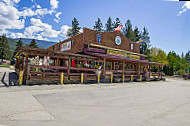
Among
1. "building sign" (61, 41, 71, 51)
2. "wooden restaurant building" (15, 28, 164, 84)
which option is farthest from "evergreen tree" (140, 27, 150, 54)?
"building sign" (61, 41, 71, 51)

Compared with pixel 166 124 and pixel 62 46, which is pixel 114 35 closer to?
pixel 62 46

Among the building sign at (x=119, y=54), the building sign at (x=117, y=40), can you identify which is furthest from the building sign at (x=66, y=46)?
the building sign at (x=117, y=40)

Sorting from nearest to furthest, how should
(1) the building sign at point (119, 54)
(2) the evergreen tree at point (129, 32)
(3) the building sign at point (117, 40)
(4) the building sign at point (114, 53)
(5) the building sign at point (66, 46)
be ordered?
(4) the building sign at point (114, 53), (1) the building sign at point (119, 54), (5) the building sign at point (66, 46), (3) the building sign at point (117, 40), (2) the evergreen tree at point (129, 32)

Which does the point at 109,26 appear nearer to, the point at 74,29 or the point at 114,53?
the point at 74,29

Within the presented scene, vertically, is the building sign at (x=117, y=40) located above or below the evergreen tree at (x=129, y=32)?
below

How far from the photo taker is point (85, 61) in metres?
17.3

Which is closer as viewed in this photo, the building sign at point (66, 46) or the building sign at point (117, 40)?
the building sign at point (66, 46)

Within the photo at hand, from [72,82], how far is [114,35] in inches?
531

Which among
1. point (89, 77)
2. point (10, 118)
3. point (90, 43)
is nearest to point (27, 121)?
point (10, 118)

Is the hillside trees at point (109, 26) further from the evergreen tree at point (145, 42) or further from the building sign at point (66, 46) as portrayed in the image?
the building sign at point (66, 46)

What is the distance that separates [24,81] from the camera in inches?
370

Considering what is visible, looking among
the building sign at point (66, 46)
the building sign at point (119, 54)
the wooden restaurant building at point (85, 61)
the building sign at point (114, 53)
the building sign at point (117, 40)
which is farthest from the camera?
the building sign at point (117, 40)

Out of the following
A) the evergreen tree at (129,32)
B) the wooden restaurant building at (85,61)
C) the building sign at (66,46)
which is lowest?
the wooden restaurant building at (85,61)

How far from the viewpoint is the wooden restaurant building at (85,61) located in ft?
33.8
